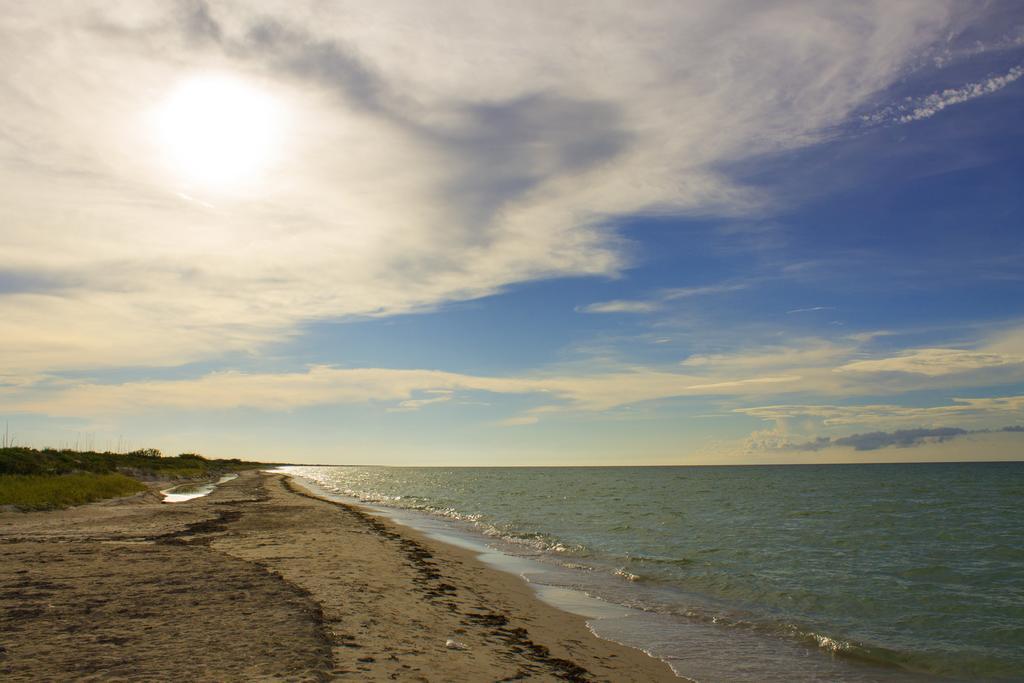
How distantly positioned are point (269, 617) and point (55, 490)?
36221 millimetres

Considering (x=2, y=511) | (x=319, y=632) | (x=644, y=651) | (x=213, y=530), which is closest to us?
(x=319, y=632)

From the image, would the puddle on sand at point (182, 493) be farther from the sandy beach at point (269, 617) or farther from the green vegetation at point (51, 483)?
the sandy beach at point (269, 617)

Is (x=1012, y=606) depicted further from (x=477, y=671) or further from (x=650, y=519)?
(x=650, y=519)

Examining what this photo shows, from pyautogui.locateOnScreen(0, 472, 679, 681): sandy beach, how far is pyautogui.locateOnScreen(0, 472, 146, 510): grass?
42.3ft

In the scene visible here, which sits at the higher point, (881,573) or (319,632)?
(319,632)

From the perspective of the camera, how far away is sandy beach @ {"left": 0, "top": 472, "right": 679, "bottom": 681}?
8.83 meters

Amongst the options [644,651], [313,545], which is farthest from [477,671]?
[313,545]

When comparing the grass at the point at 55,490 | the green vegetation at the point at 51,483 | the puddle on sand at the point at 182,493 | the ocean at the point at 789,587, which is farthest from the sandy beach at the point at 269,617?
the puddle on sand at the point at 182,493

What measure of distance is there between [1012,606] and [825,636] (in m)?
8.07

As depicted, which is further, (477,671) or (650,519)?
(650,519)

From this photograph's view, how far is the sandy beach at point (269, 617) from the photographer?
883 centimetres

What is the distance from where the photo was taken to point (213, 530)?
83.5 ft

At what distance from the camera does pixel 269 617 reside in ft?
37.4

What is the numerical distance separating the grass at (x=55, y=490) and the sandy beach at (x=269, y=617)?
42.3 ft
